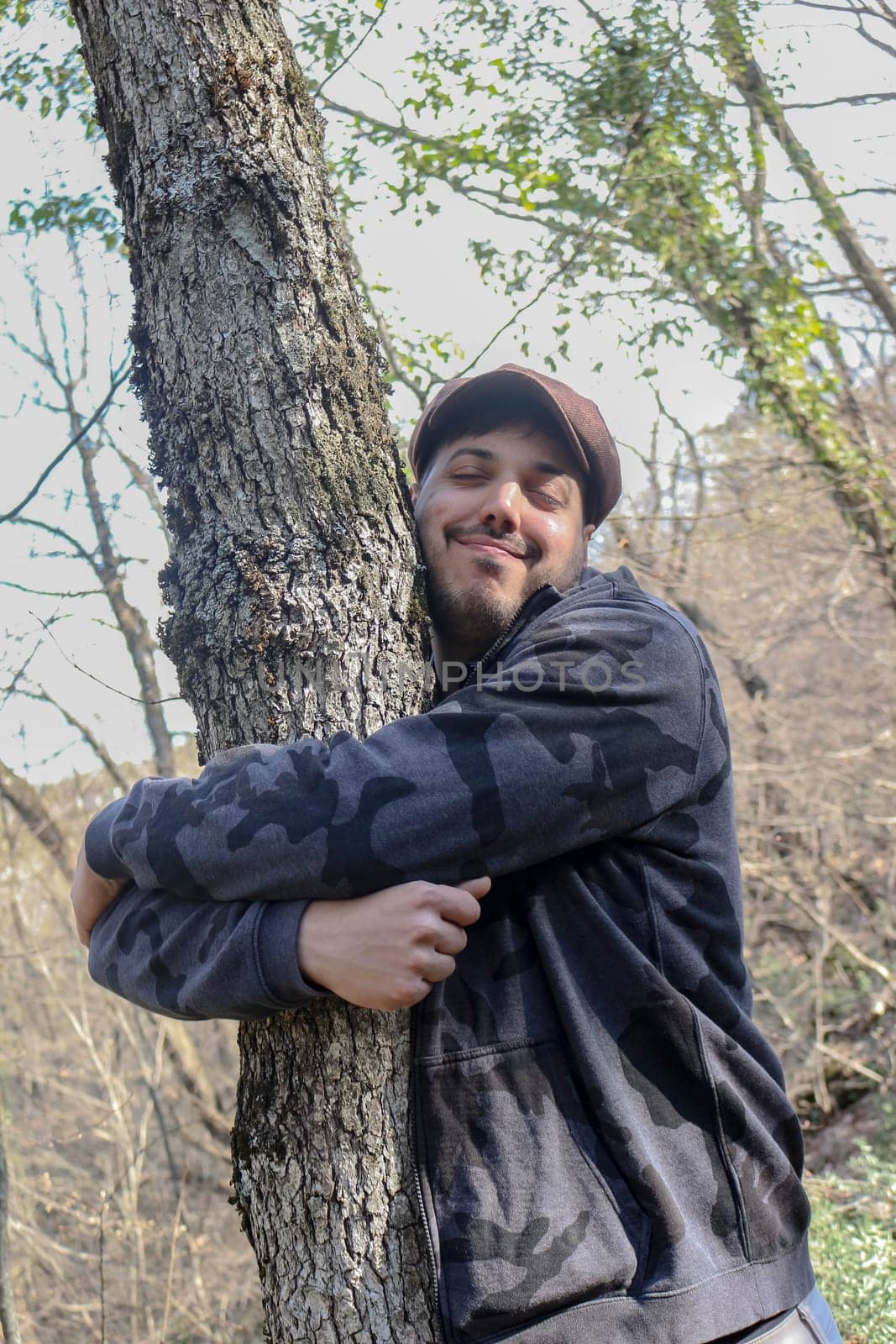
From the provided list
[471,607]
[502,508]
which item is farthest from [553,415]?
[471,607]

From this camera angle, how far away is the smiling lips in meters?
2.06

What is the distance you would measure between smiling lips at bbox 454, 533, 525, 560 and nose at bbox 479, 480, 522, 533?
3 centimetres

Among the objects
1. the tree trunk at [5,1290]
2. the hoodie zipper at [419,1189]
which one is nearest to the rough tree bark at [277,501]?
the hoodie zipper at [419,1189]

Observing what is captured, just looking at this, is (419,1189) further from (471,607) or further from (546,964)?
(471,607)

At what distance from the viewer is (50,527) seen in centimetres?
550

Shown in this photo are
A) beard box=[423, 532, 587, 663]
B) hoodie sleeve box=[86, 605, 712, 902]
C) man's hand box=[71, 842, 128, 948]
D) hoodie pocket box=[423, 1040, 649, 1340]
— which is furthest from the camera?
beard box=[423, 532, 587, 663]

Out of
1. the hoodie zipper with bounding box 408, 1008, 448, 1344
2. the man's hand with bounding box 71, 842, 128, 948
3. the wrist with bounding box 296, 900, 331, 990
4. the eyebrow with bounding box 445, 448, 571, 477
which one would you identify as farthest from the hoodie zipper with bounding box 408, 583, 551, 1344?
the man's hand with bounding box 71, 842, 128, 948

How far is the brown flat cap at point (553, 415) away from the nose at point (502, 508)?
0.17 meters

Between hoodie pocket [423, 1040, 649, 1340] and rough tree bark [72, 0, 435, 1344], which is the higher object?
rough tree bark [72, 0, 435, 1344]

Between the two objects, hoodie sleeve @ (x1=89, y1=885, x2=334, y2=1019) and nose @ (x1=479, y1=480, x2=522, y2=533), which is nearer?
hoodie sleeve @ (x1=89, y1=885, x2=334, y2=1019)

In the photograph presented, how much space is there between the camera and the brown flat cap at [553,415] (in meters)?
2.13

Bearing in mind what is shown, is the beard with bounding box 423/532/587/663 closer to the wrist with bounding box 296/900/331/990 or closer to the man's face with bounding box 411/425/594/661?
the man's face with bounding box 411/425/594/661

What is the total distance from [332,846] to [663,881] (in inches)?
21.3

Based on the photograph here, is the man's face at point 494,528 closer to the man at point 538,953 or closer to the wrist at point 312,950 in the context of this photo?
the man at point 538,953
